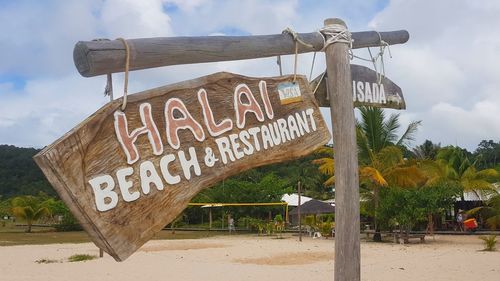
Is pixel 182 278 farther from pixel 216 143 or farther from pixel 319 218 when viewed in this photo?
pixel 319 218

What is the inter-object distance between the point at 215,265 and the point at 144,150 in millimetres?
11388

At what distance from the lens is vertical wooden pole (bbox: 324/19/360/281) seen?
2787mm

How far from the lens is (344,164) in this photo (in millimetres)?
2871

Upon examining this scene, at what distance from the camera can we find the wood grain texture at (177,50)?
2.02m

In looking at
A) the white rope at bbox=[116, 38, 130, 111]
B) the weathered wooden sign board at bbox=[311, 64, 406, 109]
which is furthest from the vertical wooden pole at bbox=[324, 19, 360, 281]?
the white rope at bbox=[116, 38, 130, 111]

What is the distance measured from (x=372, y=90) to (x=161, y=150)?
1712 mm

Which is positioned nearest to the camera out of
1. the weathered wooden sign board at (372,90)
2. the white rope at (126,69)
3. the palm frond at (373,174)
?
the white rope at (126,69)

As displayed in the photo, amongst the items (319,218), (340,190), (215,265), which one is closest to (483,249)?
(215,265)

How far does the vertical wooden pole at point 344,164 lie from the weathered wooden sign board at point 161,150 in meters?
0.28

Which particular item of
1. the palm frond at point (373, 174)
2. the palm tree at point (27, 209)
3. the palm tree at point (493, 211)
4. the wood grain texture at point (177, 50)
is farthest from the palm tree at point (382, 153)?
the palm tree at point (27, 209)

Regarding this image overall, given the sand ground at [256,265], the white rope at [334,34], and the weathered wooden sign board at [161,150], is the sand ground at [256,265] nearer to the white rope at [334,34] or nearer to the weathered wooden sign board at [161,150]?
the white rope at [334,34]

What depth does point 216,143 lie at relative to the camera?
94.1 inches

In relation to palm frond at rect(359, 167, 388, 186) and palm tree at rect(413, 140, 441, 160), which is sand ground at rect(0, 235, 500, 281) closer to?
palm frond at rect(359, 167, 388, 186)

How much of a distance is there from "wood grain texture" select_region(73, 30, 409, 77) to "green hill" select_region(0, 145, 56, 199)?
5839cm
